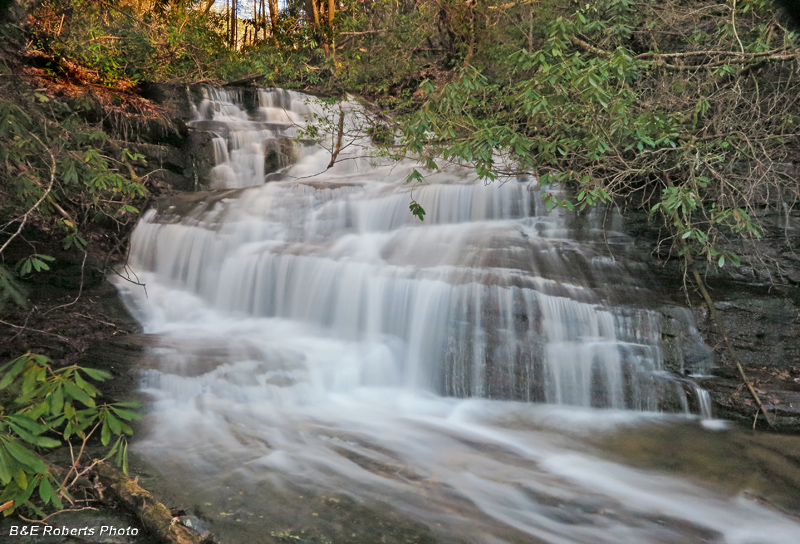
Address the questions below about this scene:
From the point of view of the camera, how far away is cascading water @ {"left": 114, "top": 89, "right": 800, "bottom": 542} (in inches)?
148

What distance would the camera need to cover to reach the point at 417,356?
6.10m

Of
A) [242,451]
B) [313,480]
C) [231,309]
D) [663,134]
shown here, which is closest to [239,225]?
[231,309]

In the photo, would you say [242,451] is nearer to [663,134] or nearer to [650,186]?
[663,134]

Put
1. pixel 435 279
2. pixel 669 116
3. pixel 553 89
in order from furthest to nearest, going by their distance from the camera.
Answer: pixel 435 279 < pixel 553 89 < pixel 669 116

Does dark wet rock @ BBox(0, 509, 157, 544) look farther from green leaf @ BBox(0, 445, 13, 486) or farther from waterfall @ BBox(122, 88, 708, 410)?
waterfall @ BBox(122, 88, 708, 410)

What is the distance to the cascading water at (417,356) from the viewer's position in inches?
148

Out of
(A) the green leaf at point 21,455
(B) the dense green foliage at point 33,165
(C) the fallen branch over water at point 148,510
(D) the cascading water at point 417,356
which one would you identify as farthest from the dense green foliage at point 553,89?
(A) the green leaf at point 21,455

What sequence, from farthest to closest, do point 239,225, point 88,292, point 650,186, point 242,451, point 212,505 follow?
1. point 239,225
2. point 650,186
3. point 88,292
4. point 242,451
5. point 212,505

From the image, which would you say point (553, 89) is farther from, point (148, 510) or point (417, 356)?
point (148, 510)

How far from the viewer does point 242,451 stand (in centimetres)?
426

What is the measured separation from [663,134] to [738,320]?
2.36 metres

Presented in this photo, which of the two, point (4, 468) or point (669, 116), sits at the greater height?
point (669, 116)

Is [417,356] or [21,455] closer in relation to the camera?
[21,455]

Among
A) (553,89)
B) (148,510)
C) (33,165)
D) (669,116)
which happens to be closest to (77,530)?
(148,510)
